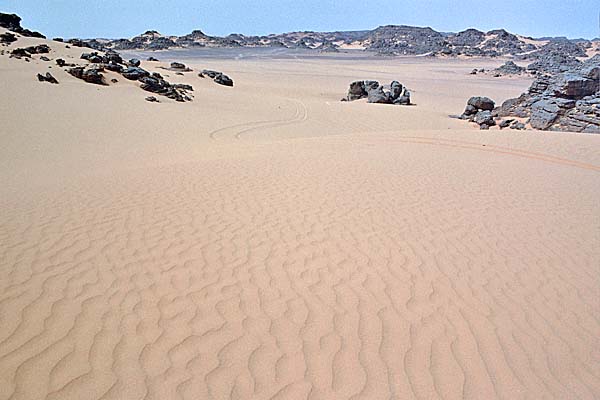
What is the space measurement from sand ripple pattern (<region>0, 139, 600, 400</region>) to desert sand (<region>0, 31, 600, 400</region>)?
Answer: 0.05 feet

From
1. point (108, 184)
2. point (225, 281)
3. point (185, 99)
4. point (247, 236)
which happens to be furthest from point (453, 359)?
point (185, 99)

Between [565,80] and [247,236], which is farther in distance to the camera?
A: [565,80]

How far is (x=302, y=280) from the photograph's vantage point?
3934mm

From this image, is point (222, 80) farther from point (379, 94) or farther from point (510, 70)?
point (510, 70)

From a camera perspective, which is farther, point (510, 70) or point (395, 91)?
point (510, 70)

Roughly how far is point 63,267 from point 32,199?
9.91 ft

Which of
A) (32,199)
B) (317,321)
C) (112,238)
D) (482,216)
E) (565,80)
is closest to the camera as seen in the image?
(317,321)

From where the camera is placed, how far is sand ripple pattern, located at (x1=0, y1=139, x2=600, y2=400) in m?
2.76

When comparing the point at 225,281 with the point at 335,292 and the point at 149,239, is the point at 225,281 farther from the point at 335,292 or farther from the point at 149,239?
the point at 149,239

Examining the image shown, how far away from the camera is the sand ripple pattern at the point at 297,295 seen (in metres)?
2.76

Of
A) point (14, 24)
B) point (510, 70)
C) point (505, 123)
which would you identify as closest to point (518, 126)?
point (505, 123)

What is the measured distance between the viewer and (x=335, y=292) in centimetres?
373

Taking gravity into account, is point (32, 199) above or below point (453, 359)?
below

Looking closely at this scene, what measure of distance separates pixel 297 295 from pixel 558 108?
56.2ft
